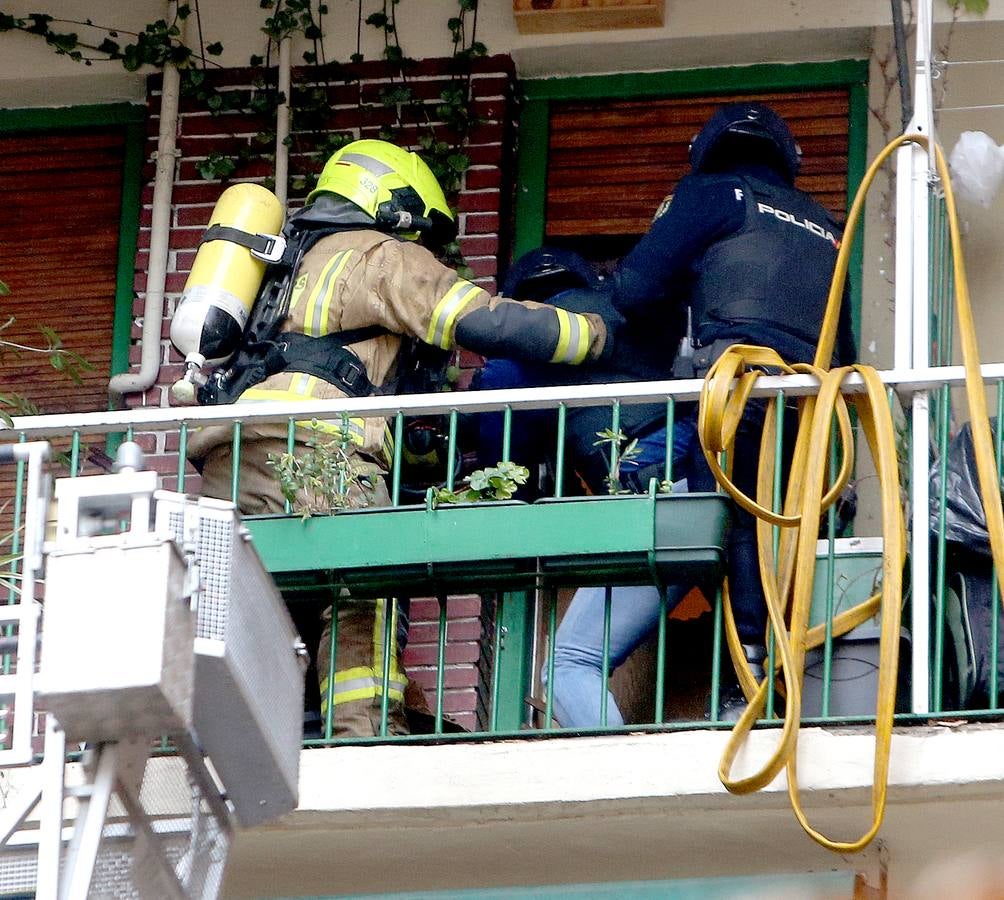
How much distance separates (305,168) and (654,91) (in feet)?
4.16

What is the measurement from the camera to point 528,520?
6.28m

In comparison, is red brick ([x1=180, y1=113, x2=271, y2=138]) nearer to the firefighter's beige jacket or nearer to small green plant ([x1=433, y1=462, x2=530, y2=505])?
the firefighter's beige jacket

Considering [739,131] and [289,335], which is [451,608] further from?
[739,131]

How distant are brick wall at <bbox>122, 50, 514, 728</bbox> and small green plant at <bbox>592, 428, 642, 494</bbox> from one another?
3.86 feet

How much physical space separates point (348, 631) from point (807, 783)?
142cm

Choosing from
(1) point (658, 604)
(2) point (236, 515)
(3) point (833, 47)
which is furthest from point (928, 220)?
(2) point (236, 515)

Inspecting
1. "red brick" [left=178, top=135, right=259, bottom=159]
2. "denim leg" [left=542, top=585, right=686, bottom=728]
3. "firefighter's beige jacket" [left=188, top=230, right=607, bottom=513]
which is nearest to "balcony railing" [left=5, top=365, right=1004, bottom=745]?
"denim leg" [left=542, top=585, right=686, bottom=728]

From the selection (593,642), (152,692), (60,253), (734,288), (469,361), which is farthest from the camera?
(60,253)

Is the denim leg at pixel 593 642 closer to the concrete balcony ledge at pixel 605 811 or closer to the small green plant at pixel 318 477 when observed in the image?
→ the concrete balcony ledge at pixel 605 811

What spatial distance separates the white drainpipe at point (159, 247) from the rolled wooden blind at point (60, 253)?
9.3 inches

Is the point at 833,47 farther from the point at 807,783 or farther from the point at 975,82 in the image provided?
the point at 807,783

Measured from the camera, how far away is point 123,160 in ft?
28.0

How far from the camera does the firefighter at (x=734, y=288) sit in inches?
258

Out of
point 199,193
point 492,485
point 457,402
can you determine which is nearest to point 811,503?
point 492,485
